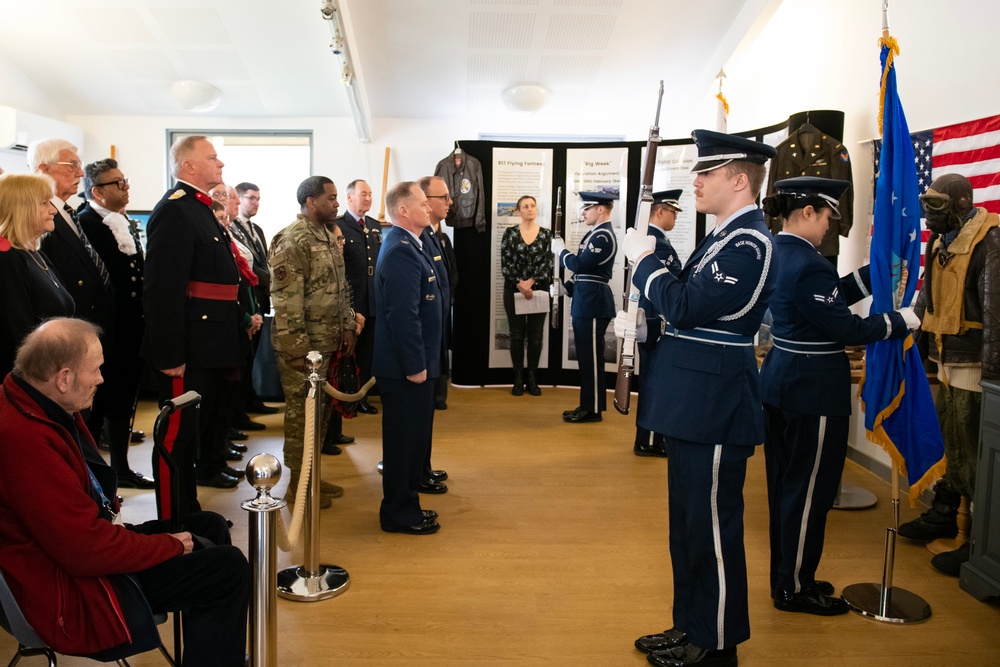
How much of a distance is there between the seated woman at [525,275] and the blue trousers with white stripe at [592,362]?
35.6 inches

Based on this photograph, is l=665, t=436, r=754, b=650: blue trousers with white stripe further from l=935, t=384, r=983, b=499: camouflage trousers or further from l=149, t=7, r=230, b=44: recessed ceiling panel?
l=149, t=7, r=230, b=44: recessed ceiling panel

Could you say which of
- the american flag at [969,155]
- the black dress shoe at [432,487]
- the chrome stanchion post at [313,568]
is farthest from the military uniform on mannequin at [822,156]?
the chrome stanchion post at [313,568]

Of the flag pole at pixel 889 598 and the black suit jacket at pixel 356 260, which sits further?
the black suit jacket at pixel 356 260

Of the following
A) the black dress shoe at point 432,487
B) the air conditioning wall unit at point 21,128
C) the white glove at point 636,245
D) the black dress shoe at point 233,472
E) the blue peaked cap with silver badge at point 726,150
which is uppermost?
the air conditioning wall unit at point 21,128

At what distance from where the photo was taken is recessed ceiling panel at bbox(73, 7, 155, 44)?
681 cm

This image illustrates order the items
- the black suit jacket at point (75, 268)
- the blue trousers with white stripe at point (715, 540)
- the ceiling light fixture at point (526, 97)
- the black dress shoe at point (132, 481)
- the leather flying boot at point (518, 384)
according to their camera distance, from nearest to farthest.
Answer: the blue trousers with white stripe at point (715, 540)
the black suit jacket at point (75, 268)
the black dress shoe at point (132, 481)
the leather flying boot at point (518, 384)
the ceiling light fixture at point (526, 97)

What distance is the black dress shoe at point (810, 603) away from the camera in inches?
118

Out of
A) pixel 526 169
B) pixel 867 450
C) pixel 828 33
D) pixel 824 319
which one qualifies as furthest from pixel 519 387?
pixel 824 319

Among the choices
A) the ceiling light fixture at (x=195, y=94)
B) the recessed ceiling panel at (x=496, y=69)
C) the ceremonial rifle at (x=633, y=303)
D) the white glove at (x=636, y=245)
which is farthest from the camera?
the ceiling light fixture at (x=195, y=94)

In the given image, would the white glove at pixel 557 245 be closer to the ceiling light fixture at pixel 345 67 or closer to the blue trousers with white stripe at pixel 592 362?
the blue trousers with white stripe at pixel 592 362

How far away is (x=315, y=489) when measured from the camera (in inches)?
123

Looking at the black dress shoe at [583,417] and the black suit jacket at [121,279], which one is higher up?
the black suit jacket at [121,279]

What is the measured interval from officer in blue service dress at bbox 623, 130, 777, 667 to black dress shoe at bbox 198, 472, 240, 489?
8.73 ft

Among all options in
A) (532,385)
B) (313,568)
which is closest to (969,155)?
(313,568)
